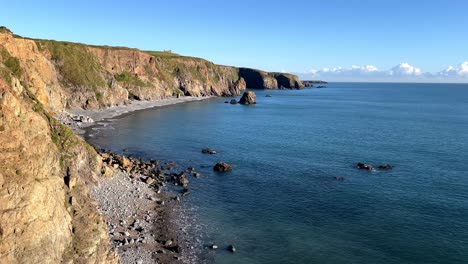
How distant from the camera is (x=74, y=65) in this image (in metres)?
132

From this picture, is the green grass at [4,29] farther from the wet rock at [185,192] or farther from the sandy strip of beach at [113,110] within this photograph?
the wet rock at [185,192]

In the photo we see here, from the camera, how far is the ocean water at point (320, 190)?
39219 mm

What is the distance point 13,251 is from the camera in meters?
21.9

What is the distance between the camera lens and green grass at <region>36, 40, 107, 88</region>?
127500mm

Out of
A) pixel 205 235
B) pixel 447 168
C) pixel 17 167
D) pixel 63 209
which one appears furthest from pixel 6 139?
pixel 447 168

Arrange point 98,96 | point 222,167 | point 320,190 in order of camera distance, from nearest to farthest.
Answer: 1. point 320,190
2. point 222,167
3. point 98,96

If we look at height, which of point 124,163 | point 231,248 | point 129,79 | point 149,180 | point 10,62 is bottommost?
point 231,248

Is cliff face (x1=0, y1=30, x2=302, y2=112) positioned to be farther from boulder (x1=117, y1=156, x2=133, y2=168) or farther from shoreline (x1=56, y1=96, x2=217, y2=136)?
boulder (x1=117, y1=156, x2=133, y2=168)

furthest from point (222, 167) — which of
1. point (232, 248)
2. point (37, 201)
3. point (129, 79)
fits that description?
point (129, 79)

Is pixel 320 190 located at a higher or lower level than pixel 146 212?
lower

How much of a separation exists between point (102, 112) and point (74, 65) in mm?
20913

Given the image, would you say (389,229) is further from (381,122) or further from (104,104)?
(104,104)

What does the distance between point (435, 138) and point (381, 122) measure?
3507 centimetres

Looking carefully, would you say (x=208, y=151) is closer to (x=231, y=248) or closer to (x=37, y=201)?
(x=231, y=248)
